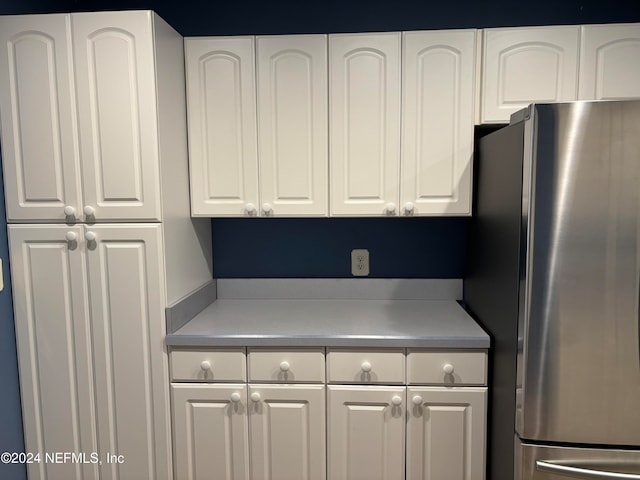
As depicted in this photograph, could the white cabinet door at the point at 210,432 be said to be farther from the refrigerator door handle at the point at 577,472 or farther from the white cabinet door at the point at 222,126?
the refrigerator door handle at the point at 577,472

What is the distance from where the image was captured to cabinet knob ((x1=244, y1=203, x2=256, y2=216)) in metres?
1.77

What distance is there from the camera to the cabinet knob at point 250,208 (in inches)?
69.8

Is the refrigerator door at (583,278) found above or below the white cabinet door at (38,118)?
below

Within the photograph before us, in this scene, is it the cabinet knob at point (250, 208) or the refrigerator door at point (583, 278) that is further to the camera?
A: the cabinet knob at point (250, 208)

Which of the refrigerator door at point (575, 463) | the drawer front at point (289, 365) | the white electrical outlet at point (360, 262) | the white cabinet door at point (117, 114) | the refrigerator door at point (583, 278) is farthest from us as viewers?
the white electrical outlet at point (360, 262)

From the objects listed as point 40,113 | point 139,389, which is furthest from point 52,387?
point 40,113

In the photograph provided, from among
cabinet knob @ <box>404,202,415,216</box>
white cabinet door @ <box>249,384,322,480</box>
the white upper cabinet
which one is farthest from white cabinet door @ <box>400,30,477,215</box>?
the white upper cabinet

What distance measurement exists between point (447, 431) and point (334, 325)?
578 mm

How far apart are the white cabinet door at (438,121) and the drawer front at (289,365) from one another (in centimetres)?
71

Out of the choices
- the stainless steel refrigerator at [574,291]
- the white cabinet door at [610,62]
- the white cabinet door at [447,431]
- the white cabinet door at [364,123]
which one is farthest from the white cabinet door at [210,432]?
the white cabinet door at [610,62]

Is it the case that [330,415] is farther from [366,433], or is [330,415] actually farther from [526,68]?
[526,68]

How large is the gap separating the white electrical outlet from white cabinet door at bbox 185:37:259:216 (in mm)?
578

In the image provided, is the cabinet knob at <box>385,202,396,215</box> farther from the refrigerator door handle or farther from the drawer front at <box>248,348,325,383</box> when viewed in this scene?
the refrigerator door handle

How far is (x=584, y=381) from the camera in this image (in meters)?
1.25
